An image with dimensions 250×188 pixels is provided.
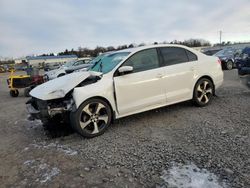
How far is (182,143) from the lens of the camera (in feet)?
13.6

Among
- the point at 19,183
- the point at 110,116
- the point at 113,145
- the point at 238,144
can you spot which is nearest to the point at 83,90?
the point at 110,116

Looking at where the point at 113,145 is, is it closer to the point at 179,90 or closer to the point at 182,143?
the point at 182,143

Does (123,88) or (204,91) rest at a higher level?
(123,88)

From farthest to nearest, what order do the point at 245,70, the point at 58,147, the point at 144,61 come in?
the point at 245,70, the point at 144,61, the point at 58,147

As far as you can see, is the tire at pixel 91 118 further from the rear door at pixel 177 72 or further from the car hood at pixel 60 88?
the rear door at pixel 177 72

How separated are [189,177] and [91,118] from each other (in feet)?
7.54

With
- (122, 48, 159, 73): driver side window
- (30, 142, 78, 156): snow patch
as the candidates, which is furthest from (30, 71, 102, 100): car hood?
(30, 142, 78, 156): snow patch

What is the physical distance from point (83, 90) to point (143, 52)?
1.70 m

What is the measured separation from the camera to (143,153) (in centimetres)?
389

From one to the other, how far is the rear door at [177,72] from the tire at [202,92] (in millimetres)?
206

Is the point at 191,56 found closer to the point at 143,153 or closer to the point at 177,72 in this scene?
the point at 177,72

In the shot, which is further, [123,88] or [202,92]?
[202,92]

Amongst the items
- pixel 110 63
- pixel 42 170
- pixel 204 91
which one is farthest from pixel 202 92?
pixel 42 170

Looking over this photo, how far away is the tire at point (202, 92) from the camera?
19.9 feet
